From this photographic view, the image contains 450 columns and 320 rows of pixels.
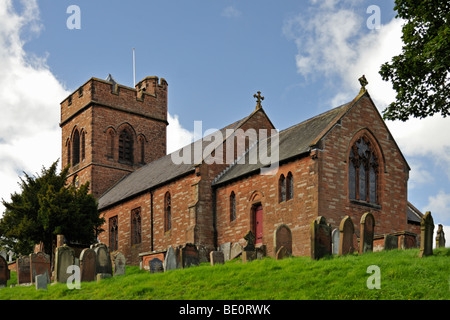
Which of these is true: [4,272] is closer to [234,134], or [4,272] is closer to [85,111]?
[234,134]


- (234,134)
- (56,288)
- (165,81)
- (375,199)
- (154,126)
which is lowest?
(56,288)

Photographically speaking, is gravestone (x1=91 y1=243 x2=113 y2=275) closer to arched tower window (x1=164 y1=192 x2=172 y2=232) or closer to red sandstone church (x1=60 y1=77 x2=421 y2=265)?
red sandstone church (x1=60 y1=77 x2=421 y2=265)

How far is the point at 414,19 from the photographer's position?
74.6 ft

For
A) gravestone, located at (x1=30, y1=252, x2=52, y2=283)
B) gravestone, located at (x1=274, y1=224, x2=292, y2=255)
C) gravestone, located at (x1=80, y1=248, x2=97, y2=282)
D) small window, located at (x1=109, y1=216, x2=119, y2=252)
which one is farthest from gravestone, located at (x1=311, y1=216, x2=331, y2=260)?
small window, located at (x1=109, y1=216, x2=119, y2=252)

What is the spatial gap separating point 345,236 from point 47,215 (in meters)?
17.7

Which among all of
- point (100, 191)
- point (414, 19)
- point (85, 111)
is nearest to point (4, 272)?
point (414, 19)

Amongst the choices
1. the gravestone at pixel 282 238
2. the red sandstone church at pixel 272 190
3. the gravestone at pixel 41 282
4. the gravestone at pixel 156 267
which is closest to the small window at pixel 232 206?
the red sandstone church at pixel 272 190

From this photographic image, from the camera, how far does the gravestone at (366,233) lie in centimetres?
2117

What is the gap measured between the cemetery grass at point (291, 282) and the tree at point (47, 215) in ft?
39.4

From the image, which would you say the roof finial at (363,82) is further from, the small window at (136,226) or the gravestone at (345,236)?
the small window at (136,226)

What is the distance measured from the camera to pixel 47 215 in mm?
32906

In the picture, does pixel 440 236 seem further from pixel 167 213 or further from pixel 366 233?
pixel 167 213
